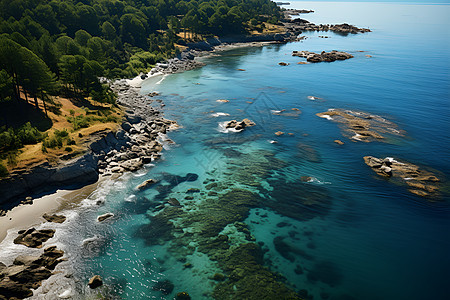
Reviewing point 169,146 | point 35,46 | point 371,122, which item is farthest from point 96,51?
point 371,122

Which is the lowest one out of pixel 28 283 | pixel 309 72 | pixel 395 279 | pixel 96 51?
pixel 395 279

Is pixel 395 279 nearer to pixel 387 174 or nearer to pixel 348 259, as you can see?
pixel 348 259

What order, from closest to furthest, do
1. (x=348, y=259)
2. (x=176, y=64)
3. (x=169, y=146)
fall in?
(x=348, y=259)
(x=169, y=146)
(x=176, y=64)

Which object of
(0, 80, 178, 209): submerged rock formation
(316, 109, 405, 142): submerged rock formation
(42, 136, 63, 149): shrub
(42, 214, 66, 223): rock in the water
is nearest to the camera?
(42, 214, 66, 223): rock in the water

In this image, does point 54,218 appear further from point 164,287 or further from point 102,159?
point 164,287

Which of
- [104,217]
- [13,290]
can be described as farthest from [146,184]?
[13,290]

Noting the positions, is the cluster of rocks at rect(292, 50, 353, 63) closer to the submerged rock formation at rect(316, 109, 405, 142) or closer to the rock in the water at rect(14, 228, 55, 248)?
the submerged rock formation at rect(316, 109, 405, 142)

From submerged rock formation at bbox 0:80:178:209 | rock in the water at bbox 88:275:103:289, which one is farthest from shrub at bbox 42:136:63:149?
rock in the water at bbox 88:275:103:289

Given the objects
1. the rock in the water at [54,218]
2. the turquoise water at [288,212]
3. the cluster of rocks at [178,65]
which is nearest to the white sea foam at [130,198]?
the turquoise water at [288,212]
